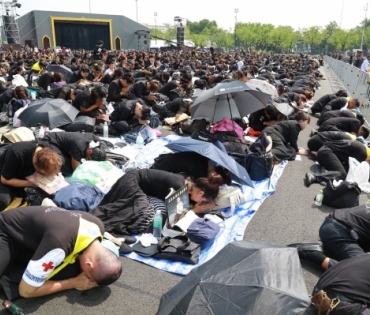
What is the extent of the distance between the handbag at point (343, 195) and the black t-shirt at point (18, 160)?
3.85m

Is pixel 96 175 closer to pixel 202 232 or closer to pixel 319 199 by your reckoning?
pixel 202 232

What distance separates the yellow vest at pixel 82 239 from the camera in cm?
271

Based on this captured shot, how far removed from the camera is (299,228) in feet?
14.1

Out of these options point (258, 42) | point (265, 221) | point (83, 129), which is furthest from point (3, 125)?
point (258, 42)

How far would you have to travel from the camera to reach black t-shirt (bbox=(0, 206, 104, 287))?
8.52ft

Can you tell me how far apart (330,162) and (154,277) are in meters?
3.79

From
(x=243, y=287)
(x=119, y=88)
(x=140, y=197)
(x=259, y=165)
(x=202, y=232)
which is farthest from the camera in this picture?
(x=119, y=88)

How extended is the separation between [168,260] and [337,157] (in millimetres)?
3730

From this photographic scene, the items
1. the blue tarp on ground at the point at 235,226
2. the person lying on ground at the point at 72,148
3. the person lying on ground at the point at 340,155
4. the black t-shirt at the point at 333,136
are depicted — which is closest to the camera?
the blue tarp on ground at the point at 235,226

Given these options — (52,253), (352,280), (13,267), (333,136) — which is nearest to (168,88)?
(333,136)

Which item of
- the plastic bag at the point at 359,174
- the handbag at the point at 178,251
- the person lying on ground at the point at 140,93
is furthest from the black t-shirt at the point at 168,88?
the handbag at the point at 178,251

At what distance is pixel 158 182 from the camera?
4.21 meters

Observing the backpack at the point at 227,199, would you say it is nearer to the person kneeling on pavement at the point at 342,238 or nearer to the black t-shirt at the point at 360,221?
the person kneeling on pavement at the point at 342,238

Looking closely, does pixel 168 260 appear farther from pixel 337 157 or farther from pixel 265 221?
pixel 337 157
